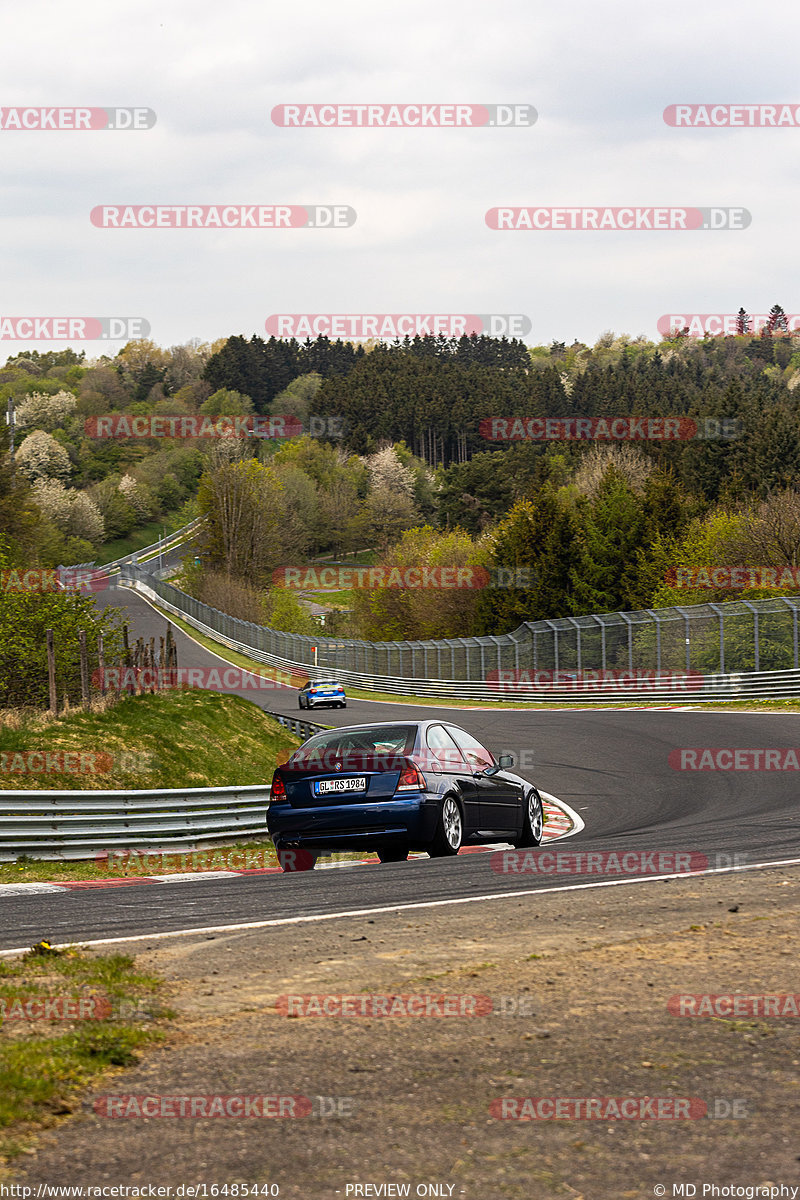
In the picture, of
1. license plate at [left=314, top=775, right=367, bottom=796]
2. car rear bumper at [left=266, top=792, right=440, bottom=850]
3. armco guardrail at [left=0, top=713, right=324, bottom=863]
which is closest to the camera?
car rear bumper at [left=266, top=792, right=440, bottom=850]

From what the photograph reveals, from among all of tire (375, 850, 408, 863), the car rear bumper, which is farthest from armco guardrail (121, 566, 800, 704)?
the car rear bumper

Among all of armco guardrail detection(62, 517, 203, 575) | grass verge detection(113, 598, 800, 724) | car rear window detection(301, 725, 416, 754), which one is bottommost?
grass verge detection(113, 598, 800, 724)

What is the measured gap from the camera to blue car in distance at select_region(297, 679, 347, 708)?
51.4 meters

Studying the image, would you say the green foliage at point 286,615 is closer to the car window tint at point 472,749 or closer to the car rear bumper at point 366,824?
the car window tint at point 472,749

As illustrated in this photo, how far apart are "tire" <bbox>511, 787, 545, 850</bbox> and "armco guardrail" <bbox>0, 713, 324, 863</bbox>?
311 cm

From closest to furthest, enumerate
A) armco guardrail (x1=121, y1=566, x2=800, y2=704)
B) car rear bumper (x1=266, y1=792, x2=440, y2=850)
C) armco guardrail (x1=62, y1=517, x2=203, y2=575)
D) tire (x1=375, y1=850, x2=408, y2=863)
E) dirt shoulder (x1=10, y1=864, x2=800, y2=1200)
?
dirt shoulder (x1=10, y1=864, x2=800, y2=1200), car rear bumper (x1=266, y1=792, x2=440, y2=850), tire (x1=375, y1=850, x2=408, y2=863), armco guardrail (x1=121, y1=566, x2=800, y2=704), armco guardrail (x1=62, y1=517, x2=203, y2=575)

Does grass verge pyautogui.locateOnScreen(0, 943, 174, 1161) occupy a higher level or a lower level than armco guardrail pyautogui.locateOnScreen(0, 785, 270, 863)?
higher

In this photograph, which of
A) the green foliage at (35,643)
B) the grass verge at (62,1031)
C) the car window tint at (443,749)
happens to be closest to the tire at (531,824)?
the car window tint at (443,749)

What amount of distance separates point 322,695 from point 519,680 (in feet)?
27.8

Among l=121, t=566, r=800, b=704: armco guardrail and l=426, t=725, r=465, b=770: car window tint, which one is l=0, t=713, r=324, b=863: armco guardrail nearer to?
l=426, t=725, r=465, b=770: car window tint

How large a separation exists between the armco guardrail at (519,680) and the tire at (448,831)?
75.9 feet

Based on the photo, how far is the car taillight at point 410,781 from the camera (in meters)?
11.4

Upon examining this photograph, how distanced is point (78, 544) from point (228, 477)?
2336 centimetres

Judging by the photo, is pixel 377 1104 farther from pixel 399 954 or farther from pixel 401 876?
pixel 401 876
